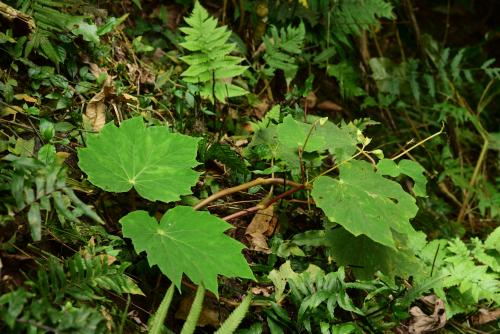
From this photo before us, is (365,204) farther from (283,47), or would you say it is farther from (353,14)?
(353,14)

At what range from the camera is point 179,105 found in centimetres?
240

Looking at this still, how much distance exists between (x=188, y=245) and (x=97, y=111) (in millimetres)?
937

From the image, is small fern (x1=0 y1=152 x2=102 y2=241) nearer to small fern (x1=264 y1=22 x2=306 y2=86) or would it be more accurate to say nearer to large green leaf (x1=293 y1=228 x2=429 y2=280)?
large green leaf (x1=293 y1=228 x2=429 y2=280)

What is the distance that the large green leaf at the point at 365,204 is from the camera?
A: 1.67m

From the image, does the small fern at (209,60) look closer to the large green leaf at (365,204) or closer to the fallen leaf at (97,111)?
the fallen leaf at (97,111)

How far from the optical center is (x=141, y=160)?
173 cm

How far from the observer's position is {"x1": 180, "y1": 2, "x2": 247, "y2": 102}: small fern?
8.10 feet

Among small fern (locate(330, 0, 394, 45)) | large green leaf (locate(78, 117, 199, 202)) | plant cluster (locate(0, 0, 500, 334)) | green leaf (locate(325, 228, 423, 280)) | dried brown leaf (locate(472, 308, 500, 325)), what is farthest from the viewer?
small fern (locate(330, 0, 394, 45))

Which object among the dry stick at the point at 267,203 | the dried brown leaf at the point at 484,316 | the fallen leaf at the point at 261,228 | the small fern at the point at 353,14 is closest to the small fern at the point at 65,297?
the dry stick at the point at 267,203

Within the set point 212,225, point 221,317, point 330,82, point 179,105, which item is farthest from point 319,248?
point 330,82

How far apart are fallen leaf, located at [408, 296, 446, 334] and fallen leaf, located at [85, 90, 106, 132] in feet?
5.29

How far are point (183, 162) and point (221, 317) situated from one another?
592 mm

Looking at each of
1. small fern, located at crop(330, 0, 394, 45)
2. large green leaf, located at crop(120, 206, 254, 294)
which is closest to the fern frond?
small fern, located at crop(330, 0, 394, 45)

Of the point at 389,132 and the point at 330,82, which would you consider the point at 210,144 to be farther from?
the point at 389,132
